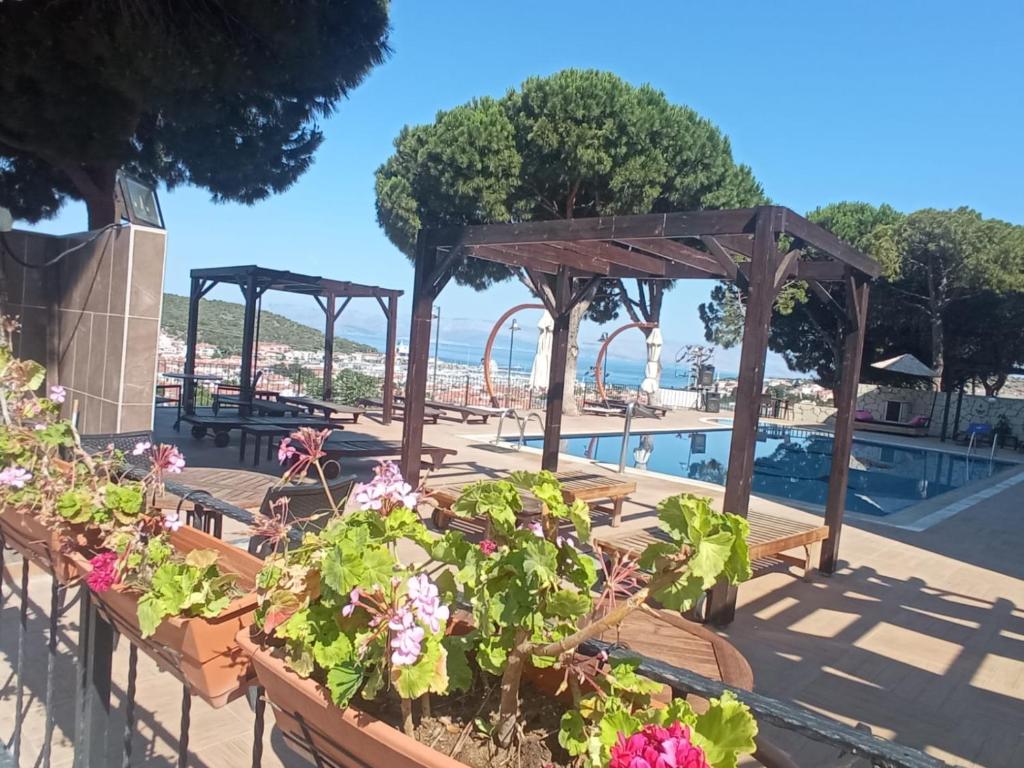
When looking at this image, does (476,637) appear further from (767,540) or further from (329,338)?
(329,338)

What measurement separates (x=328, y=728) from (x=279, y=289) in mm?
12170

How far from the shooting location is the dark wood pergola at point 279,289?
10781 millimetres

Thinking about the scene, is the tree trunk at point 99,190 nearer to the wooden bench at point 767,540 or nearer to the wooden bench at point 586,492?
the wooden bench at point 586,492

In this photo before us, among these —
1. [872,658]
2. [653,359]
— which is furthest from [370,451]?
[653,359]

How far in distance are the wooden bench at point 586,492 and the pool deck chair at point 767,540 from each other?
709 mm

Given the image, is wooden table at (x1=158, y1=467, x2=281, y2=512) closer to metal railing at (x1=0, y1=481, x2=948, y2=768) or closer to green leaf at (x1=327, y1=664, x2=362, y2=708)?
metal railing at (x1=0, y1=481, x2=948, y2=768)

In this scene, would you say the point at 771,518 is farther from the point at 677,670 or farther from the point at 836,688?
the point at 677,670

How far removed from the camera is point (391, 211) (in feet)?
58.9

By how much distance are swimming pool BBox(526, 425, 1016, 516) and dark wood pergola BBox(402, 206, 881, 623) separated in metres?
3.68

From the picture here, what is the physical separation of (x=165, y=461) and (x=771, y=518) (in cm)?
438

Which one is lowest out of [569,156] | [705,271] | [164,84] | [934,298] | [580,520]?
[580,520]

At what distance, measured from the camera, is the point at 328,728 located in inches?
39.2

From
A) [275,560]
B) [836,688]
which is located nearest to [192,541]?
[275,560]

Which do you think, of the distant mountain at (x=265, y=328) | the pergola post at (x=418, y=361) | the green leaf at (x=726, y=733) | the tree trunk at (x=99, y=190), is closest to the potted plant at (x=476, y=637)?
the green leaf at (x=726, y=733)
